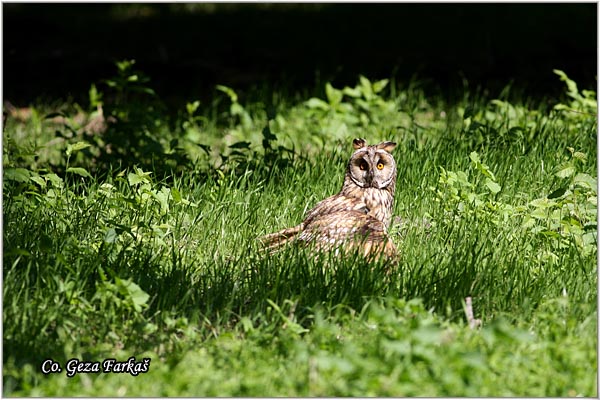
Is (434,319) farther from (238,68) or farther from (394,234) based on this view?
(238,68)

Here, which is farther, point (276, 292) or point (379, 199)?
point (379, 199)

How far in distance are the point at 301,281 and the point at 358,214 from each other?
0.88 metres

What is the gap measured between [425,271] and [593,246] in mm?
1008

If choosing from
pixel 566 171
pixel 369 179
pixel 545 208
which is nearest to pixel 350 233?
pixel 369 179

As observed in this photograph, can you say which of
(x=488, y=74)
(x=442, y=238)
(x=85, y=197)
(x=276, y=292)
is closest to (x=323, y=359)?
(x=276, y=292)

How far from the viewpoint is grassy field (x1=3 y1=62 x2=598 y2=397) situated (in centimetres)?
396

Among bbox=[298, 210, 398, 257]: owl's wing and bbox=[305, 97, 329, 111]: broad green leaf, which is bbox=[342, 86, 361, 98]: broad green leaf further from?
bbox=[298, 210, 398, 257]: owl's wing

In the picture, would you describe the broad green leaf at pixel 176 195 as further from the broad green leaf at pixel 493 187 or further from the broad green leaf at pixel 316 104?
the broad green leaf at pixel 316 104

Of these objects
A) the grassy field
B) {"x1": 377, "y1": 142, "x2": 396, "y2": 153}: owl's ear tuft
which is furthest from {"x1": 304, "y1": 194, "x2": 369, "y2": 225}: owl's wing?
{"x1": 377, "y1": 142, "x2": 396, "y2": 153}: owl's ear tuft

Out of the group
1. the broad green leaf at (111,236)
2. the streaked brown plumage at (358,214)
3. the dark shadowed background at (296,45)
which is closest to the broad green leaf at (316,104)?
the dark shadowed background at (296,45)

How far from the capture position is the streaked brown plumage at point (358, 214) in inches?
207

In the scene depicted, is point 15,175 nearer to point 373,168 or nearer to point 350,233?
point 350,233

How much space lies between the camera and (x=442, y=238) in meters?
5.54

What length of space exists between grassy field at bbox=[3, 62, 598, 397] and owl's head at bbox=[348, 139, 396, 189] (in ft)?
1.02
